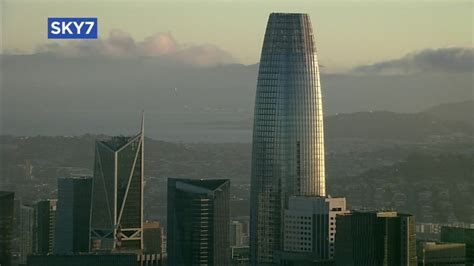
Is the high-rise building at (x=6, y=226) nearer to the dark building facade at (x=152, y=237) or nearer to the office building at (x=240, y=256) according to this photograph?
the dark building facade at (x=152, y=237)

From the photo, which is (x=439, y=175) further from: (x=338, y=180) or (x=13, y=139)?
(x=13, y=139)

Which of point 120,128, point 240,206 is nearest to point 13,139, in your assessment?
point 120,128

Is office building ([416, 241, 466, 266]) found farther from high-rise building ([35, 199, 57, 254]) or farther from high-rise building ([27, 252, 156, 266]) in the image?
high-rise building ([35, 199, 57, 254])

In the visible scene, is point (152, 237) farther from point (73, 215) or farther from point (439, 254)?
point (439, 254)

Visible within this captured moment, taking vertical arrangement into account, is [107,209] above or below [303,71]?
below

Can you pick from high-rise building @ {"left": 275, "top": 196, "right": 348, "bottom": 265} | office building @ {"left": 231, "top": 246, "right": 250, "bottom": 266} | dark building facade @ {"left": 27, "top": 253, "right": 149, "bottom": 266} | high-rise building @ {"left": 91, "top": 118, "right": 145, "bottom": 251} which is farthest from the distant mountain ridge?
dark building facade @ {"left": 27, "top": 253, "right": 149, "bottom": 266}

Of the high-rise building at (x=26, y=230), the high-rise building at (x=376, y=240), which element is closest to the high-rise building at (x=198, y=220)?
the high-rise building at (x=26, y=230)
